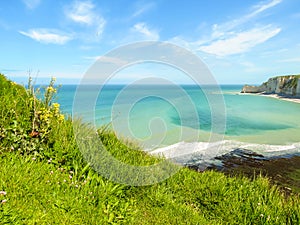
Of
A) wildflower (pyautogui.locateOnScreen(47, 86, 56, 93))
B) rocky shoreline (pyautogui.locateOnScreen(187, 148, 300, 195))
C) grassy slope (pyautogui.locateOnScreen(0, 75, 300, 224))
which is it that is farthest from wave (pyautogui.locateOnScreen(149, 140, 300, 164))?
wildflower (pyautogui.locateOnScreen(47, 86, 56, 93))

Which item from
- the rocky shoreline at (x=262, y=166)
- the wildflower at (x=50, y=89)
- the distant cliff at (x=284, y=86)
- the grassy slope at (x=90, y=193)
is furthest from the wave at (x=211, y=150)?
the distant cliff at (x=284, y=86)

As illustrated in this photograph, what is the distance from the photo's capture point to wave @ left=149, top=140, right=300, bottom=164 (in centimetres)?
1758

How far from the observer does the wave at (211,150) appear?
57.7 ft

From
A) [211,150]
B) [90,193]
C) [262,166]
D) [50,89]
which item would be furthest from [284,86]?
[90,193]

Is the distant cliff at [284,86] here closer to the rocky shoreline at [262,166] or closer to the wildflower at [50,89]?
the rocky shoreline at [262,166]

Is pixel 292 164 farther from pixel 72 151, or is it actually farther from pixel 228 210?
pixel 72 151

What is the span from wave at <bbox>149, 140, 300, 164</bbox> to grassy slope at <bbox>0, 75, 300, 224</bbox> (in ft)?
37.8

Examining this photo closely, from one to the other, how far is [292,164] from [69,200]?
17.9 m

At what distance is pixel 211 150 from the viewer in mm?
20375

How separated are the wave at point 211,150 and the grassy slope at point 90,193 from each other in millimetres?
11531


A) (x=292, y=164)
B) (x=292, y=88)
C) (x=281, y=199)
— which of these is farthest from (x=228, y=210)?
(x=292, y=88)

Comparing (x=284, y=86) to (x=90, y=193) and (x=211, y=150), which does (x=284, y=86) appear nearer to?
(x=211, y=150)

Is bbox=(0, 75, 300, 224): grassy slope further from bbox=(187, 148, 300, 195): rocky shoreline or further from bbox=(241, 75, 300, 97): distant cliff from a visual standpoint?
bbox=(241, 75, 300, 97): distant cliff

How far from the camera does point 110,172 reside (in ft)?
14.1
